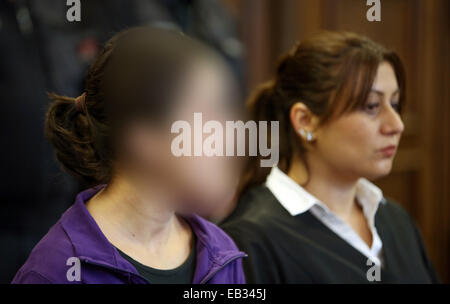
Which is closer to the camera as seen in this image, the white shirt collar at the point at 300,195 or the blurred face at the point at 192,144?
the blurred face at the point at 192,144

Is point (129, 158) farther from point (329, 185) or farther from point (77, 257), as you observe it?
point (329, 185)

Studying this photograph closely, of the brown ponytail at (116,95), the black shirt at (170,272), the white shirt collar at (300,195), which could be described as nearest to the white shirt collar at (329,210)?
the white shirt collar at (300,195)

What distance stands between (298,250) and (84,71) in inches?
14.6

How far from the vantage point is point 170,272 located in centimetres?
49

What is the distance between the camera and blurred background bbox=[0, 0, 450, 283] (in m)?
0.54

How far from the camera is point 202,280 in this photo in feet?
1.68

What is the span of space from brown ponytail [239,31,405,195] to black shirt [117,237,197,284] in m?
0.18

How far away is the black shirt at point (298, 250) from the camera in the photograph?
70cm

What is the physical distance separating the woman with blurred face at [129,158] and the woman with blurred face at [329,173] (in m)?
0.23

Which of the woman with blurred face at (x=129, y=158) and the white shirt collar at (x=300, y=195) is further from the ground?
the woman with blurred face at (x=129, y=158)

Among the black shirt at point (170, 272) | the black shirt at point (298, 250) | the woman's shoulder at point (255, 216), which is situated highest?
the black shirt at point (170, 272)

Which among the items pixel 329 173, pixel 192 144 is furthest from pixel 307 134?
pixel 192 144

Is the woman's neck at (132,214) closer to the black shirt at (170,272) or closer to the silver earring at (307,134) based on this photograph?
the black shirt at (170,272)

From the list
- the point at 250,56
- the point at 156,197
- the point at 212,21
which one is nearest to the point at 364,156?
the point at 156,197
